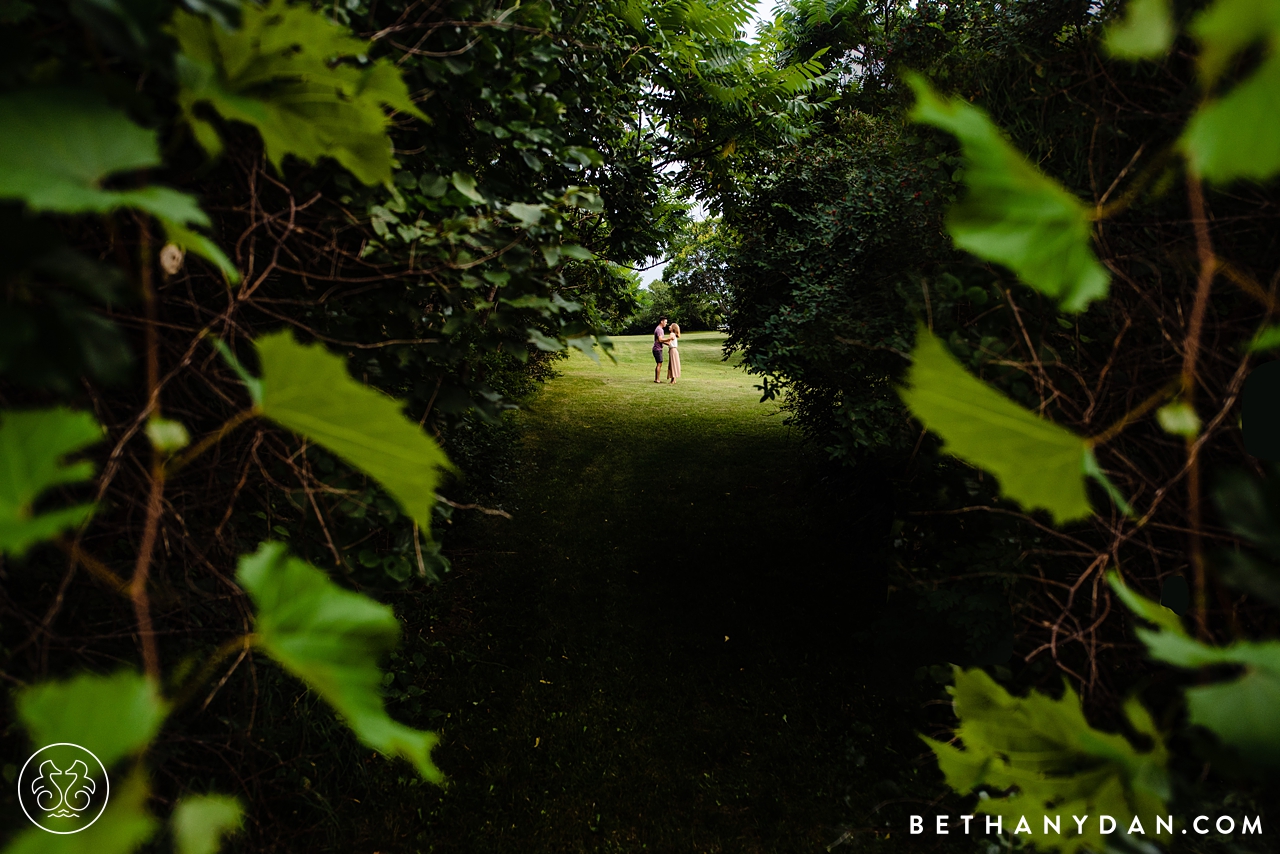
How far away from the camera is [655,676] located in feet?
12.0

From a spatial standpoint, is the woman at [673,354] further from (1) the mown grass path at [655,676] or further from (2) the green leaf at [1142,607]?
(2) the green leaf at [1142,607]

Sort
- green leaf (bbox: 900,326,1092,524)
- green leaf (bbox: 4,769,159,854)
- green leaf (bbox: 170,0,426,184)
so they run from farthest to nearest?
green leaf (bbox: 170,0,426,184), green leaf (bbox: 900,326,1092,524), green leaf (bbox: 4,769,159,854)

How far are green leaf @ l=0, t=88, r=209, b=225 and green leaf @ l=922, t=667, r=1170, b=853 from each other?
1.03 meters

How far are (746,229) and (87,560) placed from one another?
5.12 meters

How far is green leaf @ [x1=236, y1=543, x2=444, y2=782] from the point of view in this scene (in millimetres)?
455

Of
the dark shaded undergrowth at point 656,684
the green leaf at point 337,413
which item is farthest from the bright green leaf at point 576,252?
the dark shaded undergrowth at point 656,684

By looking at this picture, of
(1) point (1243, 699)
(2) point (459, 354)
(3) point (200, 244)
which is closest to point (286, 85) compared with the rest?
(3) point (200, 244)

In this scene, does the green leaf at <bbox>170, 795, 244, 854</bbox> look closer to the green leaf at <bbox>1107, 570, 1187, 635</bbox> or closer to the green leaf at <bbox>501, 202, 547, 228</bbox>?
the green leaf at <bbox>1107, 570, 1187, 635</bbox>

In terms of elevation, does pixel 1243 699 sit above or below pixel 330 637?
above

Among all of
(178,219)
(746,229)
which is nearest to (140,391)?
(178,219)

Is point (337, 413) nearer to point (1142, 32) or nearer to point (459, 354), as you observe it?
point (1142, 32)

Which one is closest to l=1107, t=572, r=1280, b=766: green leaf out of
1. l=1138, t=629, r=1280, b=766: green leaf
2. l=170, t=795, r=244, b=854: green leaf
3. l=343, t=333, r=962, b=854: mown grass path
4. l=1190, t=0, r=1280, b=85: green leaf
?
l=1138, t=629, r=1280, b=766: green leaf

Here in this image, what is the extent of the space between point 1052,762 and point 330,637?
89 cm

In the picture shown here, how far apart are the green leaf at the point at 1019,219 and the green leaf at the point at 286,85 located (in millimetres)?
711
